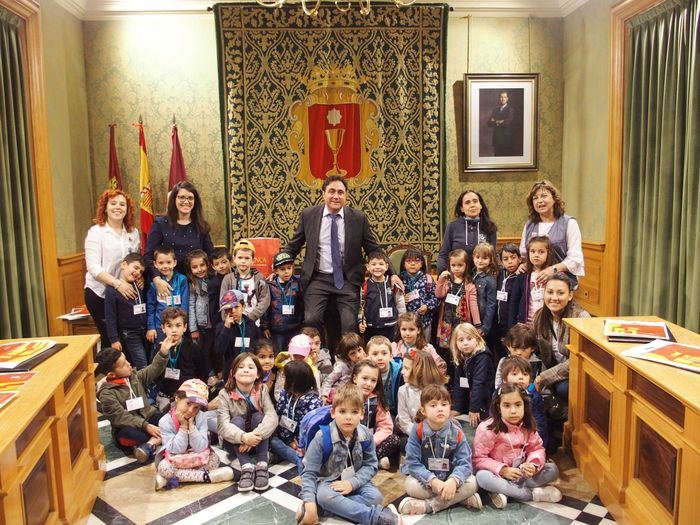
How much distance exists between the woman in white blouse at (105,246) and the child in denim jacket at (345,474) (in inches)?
86.5

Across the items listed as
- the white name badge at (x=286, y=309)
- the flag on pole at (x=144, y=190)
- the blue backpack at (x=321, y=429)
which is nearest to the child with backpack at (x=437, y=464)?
the blue backpack at (x=321, y=429)

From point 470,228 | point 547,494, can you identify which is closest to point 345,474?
point 547,494

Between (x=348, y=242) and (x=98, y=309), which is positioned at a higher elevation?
(x=348, y=242)

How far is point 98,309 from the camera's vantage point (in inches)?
177

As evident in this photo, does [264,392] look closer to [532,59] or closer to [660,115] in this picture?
[660,115]

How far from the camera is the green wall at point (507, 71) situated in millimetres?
6414

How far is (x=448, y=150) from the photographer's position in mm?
6559

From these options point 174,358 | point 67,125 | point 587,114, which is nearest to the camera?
point 174,358

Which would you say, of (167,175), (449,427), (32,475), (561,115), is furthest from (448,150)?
(32,475)

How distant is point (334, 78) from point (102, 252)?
3.20m

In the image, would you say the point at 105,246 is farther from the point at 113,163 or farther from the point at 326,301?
the point at 113,163

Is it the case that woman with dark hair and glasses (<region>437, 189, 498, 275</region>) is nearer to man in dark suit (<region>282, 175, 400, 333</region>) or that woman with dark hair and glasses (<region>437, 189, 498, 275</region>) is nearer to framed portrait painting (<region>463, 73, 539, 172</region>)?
man in dark suit (<region>282, 175, 400, 333</region>)

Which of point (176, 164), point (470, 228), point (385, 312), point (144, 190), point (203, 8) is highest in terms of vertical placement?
point (203, 8)

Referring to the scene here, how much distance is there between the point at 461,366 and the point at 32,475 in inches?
106
